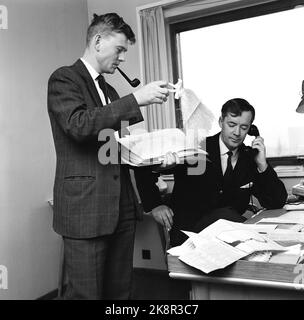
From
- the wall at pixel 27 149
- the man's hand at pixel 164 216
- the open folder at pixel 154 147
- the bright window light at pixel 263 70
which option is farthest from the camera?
the bright window light at pixel 263 70

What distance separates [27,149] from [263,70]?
1790 mm

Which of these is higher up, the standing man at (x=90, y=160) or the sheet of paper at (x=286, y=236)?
the standing man at (x=90, y=160)

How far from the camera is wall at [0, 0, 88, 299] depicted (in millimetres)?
2287

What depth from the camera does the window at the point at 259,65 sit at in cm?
277

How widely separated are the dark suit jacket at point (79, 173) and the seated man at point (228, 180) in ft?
1.31

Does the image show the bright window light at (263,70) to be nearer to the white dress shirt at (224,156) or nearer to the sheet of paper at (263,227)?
the white dress shirt at (224,156)

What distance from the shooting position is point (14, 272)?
2295mm

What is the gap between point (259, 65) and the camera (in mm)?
2857

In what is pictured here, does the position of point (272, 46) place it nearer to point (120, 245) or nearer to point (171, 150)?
point (171, 150)

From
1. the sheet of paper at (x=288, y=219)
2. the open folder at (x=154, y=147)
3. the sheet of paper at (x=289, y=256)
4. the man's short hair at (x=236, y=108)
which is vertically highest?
the man's short hair at (x=236, y=108)

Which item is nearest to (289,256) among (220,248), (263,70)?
(220,248)

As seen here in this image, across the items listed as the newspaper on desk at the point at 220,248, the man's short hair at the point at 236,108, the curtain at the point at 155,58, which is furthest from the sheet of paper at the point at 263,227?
the curtain at the point at 155,58

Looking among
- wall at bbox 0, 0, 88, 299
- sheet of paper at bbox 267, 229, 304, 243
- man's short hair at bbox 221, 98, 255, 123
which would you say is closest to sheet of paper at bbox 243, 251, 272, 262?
sheet of paper at bbox 267, 229, 304, 243

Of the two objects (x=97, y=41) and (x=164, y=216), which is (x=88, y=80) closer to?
(x=97, y=41)
